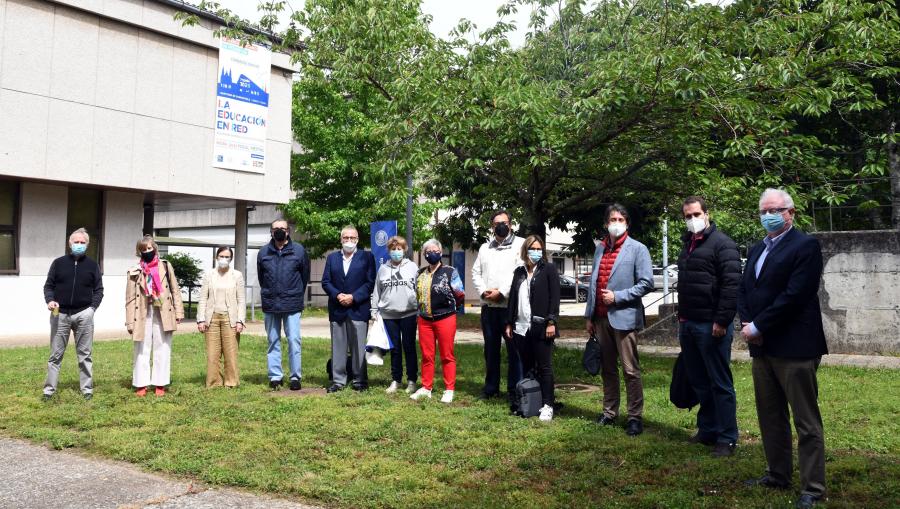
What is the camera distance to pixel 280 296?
9062 millimetres

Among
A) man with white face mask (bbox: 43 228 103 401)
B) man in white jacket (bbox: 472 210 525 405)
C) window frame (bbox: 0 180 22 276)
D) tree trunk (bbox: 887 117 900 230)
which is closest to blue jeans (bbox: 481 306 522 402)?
man in white jacket (bbox: 472 210 525 405)

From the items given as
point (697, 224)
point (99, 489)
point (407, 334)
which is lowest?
point (99, 489)

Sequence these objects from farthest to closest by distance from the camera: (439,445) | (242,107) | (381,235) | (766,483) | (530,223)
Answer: (242,107) < (381,235) < (530,223) < (439,445) < (766,483)

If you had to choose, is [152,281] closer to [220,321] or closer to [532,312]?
[220,321]

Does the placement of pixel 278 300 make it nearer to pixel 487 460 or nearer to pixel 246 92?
pixel 487 460

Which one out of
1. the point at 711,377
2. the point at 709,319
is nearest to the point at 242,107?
the point at 709,319

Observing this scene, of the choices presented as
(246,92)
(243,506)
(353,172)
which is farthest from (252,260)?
(243,506)

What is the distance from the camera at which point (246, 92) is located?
64.9 ft

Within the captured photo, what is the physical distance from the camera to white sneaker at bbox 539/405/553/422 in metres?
7.05

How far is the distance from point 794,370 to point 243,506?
3.60 meters

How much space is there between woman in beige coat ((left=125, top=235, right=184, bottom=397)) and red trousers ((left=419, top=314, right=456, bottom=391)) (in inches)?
119

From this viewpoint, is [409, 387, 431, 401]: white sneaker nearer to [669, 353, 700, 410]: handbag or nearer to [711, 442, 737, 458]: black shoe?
[669, 353, 700, 410]: handbag

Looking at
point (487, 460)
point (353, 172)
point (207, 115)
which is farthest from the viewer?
point (353, 172)

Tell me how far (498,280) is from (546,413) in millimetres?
1618
